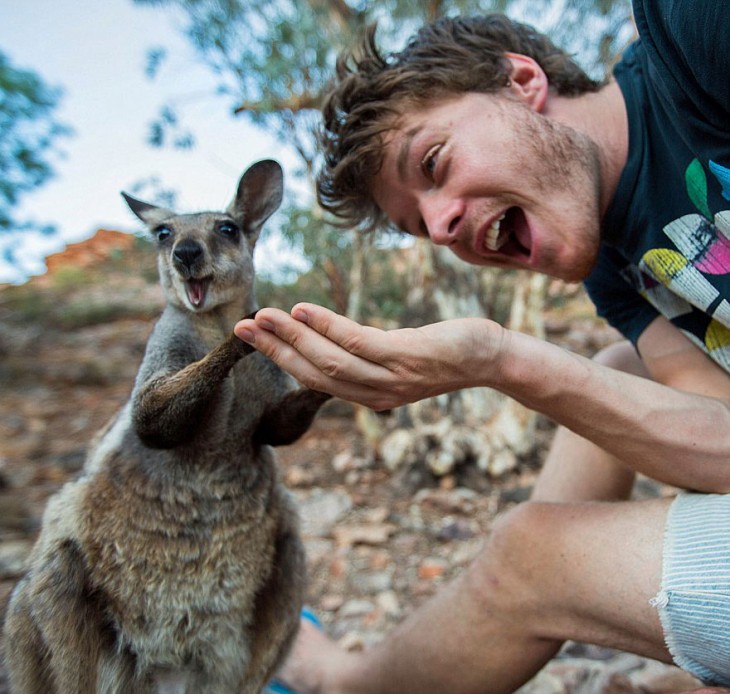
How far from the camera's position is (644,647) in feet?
4.73

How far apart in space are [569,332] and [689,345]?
5.53 metres

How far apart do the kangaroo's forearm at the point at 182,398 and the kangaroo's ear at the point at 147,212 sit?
24.0 inches

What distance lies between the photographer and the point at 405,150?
5.97 ft

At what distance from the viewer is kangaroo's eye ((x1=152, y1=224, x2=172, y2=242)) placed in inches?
70.0

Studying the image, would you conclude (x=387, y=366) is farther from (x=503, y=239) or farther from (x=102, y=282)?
(x=102, y=282)

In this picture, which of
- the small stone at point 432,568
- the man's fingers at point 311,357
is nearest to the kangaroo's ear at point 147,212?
the man's fingers at point 311,357

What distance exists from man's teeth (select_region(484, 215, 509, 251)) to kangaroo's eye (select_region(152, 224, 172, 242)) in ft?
3.01

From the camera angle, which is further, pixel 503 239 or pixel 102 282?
pixel 102 282

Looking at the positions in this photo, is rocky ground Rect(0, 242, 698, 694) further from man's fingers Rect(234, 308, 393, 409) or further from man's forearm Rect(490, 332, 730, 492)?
man's fingers Rect(234, 308, 393, 409)

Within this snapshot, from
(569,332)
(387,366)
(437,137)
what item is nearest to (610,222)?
(437,137)

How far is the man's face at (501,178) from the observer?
1683 millimetres

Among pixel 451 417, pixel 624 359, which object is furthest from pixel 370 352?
pixel 451 417

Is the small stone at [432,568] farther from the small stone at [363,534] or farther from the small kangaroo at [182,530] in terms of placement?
the small kangaroo at [182,530]

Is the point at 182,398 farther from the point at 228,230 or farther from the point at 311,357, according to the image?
the point at 228,230
